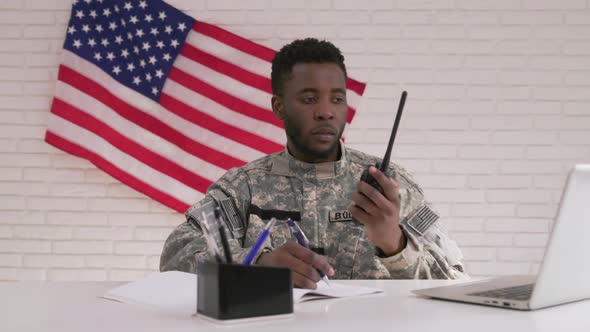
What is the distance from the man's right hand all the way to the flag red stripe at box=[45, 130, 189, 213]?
1.56m

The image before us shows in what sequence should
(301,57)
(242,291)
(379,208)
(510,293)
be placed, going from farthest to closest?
1. (301,57)
2. (379,208)
3. (510,293)
4. (242,291)

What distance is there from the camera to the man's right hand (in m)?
0.93

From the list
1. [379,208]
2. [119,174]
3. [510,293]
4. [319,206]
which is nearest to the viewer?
[510,293]

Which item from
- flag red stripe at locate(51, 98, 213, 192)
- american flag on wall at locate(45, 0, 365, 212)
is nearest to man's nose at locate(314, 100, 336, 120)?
american flag on wall at locate(45, 0, 365, 212)

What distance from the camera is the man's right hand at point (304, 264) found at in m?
0.93

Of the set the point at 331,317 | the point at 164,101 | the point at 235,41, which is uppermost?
the point at 235,41

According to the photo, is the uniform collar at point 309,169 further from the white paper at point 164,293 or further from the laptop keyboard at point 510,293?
the laptop keyboard at point 510,293

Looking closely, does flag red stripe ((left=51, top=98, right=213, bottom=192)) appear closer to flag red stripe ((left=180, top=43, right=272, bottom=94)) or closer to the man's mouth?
flag red stripe ((left=180, top=43, right=272, bottom=94))

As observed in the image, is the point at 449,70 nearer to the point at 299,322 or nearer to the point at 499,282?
the point at 499,282

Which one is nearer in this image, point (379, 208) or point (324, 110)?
point (379, 208)

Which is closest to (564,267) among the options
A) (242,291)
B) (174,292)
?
(242,291)

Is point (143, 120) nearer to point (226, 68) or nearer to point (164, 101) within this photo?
point (164, 101)

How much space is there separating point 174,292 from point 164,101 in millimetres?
1677

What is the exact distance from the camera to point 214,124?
8.23ft
